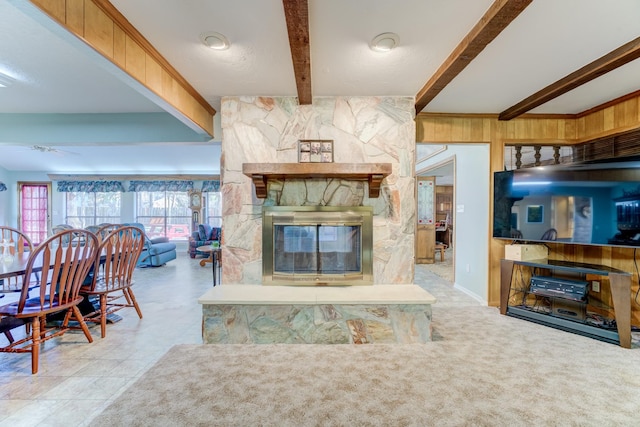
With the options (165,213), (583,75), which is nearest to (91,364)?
(583,75)

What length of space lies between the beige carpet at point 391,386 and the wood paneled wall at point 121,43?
1.99 metres

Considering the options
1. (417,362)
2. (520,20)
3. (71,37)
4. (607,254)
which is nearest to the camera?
(71,37)

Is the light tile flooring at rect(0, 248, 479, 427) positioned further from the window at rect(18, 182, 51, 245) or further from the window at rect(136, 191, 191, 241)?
the window at rect(18, 182, 51, 245)

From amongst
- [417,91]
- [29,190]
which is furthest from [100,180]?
[417,91]

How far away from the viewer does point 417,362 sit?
2102mm

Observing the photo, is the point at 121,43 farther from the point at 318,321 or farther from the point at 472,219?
the point at 472,219

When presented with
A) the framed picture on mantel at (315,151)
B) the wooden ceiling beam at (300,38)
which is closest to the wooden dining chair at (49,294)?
the framed picture on mantel at (315,151)

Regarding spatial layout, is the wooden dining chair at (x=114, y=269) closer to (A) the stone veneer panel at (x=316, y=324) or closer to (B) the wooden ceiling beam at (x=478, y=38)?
(A) the stone veneer panel at (x=316, y=324)

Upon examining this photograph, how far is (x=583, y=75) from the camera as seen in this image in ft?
7.76

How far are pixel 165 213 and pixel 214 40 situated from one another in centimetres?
796

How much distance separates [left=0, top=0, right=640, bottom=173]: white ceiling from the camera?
1660mm

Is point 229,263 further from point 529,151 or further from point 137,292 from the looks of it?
point 529,151

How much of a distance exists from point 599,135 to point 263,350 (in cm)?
406

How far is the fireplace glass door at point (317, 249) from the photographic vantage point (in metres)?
2.83
